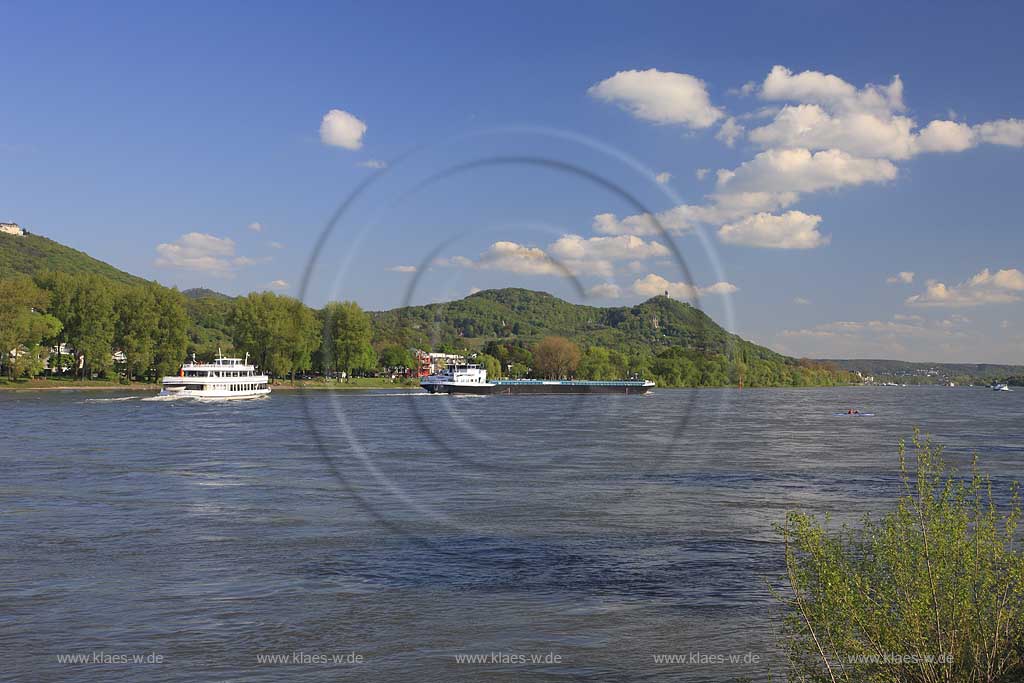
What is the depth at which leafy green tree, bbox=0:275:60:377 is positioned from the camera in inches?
5487

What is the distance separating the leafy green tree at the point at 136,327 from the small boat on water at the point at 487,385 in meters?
50.5

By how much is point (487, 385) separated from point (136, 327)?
6461 centimetres

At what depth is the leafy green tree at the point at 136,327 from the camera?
160125 millimetres

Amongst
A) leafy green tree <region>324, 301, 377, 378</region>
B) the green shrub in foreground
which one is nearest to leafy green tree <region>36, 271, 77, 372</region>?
leafy green tree <region>324, 301, 377, 378</region>

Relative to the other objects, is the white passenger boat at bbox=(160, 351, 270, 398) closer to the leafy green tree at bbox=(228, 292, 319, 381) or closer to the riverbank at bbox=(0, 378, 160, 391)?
the riverbank at bbox=(0, 378, 160, 391)

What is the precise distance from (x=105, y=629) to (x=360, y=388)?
17486 cm

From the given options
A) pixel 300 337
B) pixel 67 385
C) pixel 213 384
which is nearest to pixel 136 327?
pixel 67 385

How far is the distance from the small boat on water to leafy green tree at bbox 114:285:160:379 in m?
50.5

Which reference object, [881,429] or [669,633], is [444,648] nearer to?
[669,633]

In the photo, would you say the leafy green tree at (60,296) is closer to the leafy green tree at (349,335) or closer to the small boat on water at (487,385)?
the leafy green tree at (349,335)

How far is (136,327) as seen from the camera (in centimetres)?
16025

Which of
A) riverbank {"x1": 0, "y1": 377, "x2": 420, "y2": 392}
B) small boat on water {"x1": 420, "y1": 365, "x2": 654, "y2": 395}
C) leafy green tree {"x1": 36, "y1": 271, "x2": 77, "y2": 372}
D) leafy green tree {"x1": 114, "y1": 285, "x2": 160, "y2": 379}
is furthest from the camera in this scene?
small boat on water {"x1": 420, "y1": 365, "x2": 654, "y2": 395}

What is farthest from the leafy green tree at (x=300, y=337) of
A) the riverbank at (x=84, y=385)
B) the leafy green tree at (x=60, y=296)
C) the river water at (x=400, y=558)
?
the river water at (x=400, y=558)

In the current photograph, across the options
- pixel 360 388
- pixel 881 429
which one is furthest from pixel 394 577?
pixel 360 388
